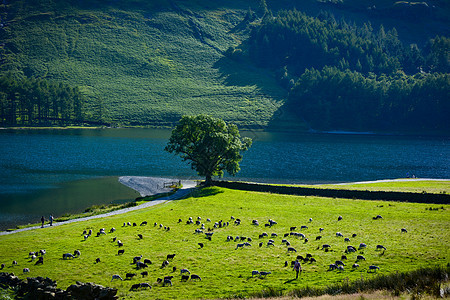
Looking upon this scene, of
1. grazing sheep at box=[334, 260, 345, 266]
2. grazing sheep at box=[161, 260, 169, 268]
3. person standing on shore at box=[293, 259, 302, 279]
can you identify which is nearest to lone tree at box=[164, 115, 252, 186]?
grazing sheep at box=[161, 260, 169, 268]

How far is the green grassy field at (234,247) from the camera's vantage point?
111 feet

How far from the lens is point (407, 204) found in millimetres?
65062

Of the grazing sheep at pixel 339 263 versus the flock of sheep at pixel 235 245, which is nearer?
the flock of sheep at pixel 235 245

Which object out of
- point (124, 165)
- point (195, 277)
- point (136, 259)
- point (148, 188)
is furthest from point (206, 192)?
point (124, 165)

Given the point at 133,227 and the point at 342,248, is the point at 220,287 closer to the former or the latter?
the point at 342,248

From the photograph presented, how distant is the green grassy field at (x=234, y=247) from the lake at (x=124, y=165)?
24708 millimetres

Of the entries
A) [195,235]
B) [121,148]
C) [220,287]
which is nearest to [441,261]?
[220,287]

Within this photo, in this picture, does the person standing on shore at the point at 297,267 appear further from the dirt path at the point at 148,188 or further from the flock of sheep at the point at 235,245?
the dirt path at the point at 148,188

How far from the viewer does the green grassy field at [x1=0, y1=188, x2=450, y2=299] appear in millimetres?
33750

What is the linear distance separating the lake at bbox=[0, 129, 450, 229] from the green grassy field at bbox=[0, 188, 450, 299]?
24708 millimetres

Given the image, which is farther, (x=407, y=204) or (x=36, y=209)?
(x=36, y=209)

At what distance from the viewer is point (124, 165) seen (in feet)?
407

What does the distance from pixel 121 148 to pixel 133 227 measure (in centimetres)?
10554

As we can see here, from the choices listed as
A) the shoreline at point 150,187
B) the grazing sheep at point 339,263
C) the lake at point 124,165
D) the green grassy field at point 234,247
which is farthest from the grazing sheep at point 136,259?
the lake at point 124,165
